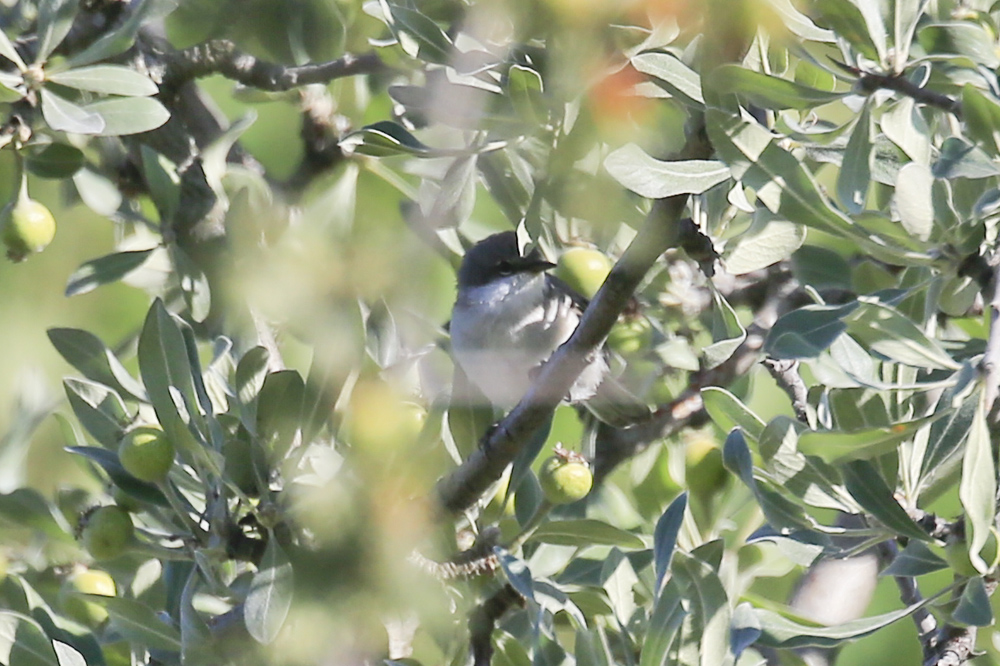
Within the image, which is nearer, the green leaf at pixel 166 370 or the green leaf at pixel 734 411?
the green leaf at pixel 734 411

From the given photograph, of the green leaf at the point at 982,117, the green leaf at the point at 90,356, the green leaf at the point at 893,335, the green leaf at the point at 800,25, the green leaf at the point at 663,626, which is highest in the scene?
the green leaf at the point at 800,25

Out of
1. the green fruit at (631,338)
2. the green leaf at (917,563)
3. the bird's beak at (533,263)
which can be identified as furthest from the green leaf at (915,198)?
the bird's beak at (533,263)

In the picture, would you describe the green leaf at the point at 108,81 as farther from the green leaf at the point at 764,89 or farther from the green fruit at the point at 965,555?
the green fruit at the point at 965,555

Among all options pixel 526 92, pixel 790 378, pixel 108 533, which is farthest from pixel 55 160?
pixel 790 378

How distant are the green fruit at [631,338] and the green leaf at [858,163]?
1.06m

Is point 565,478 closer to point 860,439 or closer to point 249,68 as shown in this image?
point 860,439

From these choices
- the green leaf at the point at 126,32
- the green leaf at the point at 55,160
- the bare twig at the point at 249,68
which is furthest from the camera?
the bare twig at the point at 249,68

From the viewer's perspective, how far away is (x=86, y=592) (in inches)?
80.4

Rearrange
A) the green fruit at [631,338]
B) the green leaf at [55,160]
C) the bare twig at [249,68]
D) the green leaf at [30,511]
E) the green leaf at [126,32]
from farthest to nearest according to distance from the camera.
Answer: the green fruit at [631,338], the bare twig at [249,68], the green leaf at [55,160], the green leaf at [30,511], the green leaf at [126,32]

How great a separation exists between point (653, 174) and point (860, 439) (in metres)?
0.41

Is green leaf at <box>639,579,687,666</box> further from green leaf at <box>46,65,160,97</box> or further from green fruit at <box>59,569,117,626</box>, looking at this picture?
green leaf at <box>46,65,160,97</box>

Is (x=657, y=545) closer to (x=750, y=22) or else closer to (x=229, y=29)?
(x=750, y=22)

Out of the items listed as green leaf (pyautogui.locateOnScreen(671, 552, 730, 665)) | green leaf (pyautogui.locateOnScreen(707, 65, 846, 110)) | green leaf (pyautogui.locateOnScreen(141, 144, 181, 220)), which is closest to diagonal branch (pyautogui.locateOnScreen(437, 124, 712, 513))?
green leaf (pyautogui.locateOnScreen(707, 65, 846, 110))

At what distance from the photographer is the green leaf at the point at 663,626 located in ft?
5.14
